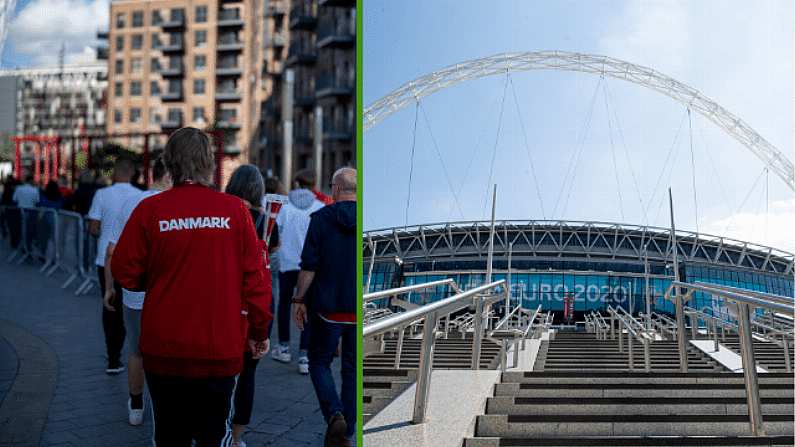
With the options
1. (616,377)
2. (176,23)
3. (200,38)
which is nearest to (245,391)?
(616,377)

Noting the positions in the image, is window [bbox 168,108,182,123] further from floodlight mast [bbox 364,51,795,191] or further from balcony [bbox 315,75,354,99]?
floodlight mast [bbox 364,51,795,191]

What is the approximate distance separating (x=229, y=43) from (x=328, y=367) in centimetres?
6493

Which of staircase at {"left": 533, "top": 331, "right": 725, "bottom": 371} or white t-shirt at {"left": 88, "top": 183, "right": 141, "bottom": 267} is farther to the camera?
white t-shirt at {"left": 88, "top": 183, "right": 141, "bottom": 267}

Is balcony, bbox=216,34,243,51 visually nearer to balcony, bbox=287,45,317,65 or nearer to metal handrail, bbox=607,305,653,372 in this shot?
balcony, bbox=287,45,317,65

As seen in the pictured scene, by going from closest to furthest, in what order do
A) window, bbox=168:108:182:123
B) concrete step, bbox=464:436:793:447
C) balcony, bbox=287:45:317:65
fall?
concrete step, bbox=464:436:793:447
balcony, bbox=287:45:317:65
window, bbox=168:108:182:123

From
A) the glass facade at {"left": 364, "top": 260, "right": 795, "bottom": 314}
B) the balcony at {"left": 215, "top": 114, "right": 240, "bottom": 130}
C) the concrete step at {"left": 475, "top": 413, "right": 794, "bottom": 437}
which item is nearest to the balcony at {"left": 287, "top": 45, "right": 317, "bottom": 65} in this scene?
the balcony at {"left": 215, "top": 114, "right": 240, "bottom": 130}

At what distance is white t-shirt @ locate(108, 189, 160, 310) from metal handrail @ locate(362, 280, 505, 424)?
5.96ft

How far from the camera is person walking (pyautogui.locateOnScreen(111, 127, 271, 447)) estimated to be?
2988mm

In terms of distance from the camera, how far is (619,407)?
10.4 ft

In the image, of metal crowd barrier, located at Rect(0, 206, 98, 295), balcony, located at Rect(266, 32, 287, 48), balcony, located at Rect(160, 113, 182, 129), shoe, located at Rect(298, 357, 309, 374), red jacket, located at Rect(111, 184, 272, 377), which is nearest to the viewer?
red jacket, located at Rect(111, 184, 272, 377)

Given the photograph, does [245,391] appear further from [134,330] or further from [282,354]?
[282,354]

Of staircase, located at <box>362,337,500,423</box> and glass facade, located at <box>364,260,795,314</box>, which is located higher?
glass facade, located at <box>364,260,795,314</box>

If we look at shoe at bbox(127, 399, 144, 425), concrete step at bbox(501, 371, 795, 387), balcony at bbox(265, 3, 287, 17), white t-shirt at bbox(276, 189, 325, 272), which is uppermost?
balcony at bbox(265, 3, 287, 17)

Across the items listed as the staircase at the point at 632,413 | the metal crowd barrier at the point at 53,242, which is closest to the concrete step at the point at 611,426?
the staircase at the point at 632,413
